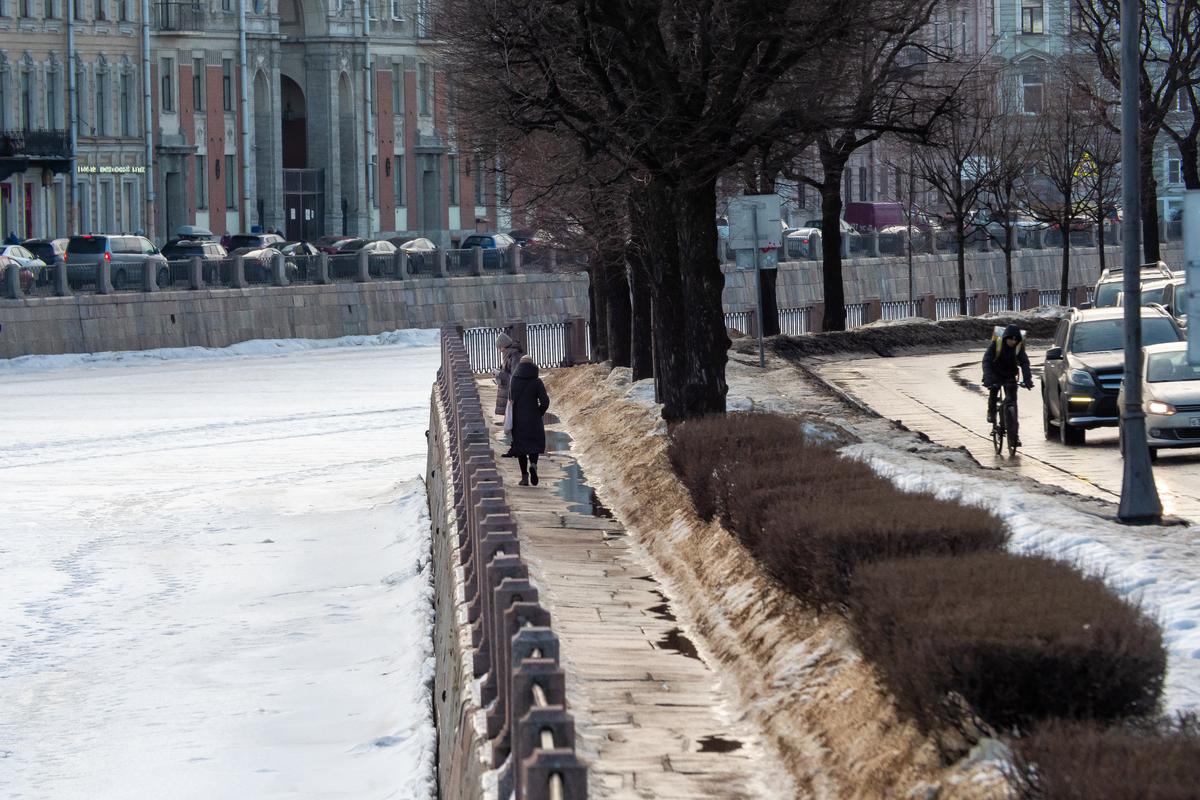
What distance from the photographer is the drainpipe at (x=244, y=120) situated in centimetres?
7894

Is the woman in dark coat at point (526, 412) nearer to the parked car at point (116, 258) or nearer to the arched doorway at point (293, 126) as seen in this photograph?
the parked car at point (116, 258)

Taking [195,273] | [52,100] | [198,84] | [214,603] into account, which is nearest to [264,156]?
[198,84]

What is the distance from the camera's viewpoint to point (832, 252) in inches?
1725

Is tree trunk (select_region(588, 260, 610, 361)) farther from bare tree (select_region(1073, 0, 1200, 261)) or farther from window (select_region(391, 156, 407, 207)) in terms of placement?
window (select_region(391, 156, 407, 207))

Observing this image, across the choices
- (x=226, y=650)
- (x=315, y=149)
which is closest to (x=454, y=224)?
(x=315, y=149)

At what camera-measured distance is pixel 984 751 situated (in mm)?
7719

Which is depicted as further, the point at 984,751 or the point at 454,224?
the point at 454,224

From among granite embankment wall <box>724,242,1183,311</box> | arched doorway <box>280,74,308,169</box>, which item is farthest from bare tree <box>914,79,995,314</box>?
arched doorway <box>280,74,308,169</box>

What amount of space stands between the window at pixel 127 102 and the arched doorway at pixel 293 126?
10.8 meters

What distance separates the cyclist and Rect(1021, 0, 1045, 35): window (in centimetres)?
7747

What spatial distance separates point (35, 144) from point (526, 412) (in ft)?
165

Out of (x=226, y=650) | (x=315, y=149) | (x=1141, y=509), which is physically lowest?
(x=226, y=650)

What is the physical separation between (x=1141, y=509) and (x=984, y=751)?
8.46 m

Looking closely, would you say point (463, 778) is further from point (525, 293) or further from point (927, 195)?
point (927, 195)
